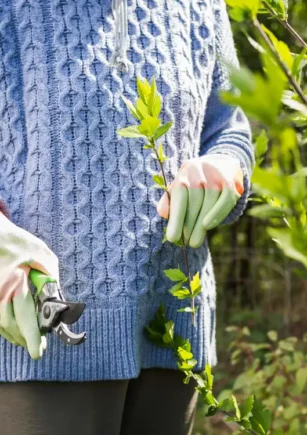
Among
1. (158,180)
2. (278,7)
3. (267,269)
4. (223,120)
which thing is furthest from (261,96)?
(267,269)

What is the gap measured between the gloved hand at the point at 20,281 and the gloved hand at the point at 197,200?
0.66ft

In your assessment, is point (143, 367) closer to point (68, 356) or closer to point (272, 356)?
point (68, 356)

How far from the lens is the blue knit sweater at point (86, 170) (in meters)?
1.23

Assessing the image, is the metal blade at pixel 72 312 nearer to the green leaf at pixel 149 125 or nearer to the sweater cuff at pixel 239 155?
the green leaf at pixel 149 125

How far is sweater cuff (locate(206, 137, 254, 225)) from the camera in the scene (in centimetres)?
135

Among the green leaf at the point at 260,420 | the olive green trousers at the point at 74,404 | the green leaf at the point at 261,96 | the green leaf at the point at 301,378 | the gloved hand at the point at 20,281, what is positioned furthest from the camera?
the green leaf at the point at 301,378

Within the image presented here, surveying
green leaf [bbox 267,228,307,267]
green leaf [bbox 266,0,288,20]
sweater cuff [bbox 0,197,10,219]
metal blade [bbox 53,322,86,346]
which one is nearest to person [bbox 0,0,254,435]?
sweater cuff [bbox 0,197,10,219]

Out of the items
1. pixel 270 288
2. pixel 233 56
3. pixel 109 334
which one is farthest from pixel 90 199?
pixel 270 288

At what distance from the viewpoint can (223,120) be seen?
56.5 inches

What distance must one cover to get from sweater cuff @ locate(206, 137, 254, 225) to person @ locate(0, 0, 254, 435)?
0.04 meters

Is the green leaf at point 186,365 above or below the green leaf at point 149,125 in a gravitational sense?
below

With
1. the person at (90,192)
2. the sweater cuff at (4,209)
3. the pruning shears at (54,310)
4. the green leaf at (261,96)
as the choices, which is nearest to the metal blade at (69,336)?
the pruning shears at (54,310)

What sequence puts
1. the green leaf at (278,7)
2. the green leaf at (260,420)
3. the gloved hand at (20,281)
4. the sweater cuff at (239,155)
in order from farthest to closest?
the sweater cuff at (239,155)
the gloved hand at (20,281)
the green leaf at (260,420)
the green leaf at (278,7)

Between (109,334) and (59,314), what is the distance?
203mm
